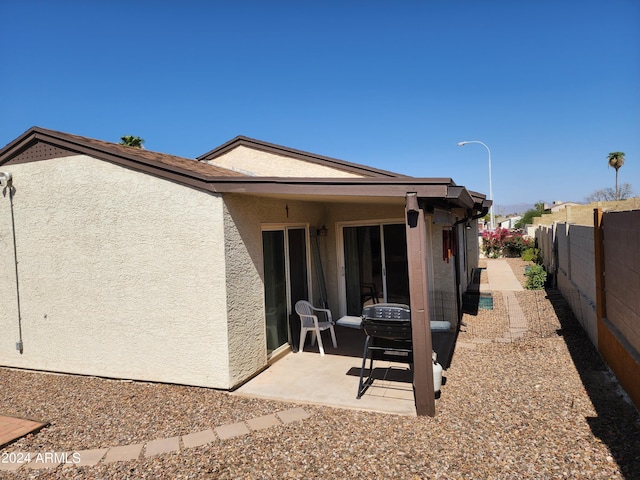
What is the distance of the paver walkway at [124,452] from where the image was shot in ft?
13.7

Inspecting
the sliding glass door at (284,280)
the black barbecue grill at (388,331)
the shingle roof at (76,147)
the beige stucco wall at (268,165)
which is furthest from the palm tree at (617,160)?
the shingle roof at (76,147)

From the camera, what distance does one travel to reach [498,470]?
3674 mm

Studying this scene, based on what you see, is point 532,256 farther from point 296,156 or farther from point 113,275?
point 113,275

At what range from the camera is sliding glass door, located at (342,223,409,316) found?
30.4ft

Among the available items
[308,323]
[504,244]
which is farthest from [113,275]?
[504,244]

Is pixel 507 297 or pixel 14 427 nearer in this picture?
pixel 14 427

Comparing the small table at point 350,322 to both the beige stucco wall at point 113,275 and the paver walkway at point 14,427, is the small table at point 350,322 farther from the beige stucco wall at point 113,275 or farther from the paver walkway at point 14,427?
the paver walkway at point 14,427

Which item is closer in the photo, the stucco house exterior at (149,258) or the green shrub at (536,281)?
the stucco house exterior at (149,258)

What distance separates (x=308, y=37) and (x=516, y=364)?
11333 mm

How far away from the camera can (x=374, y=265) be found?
9.56 meters

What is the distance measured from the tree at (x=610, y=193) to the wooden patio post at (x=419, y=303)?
82.7 meters

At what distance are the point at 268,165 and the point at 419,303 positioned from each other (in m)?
7.55

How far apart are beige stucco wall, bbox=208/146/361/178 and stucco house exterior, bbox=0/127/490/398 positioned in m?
2.56

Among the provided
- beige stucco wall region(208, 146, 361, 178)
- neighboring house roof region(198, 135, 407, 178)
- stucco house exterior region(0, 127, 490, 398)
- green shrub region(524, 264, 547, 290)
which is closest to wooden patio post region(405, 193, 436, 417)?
stucco house exterior region(0, 127, 490, 398)
